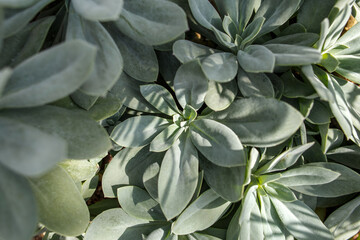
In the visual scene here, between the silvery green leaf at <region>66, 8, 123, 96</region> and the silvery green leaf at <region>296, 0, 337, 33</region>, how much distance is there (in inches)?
23.0

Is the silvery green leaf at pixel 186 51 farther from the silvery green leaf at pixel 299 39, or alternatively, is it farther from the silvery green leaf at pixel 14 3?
the silvery green leaf at pixel 14 3

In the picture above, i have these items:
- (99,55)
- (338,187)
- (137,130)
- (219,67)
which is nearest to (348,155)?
(338,187)

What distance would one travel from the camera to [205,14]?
3.39 ft

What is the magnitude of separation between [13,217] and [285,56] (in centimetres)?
72

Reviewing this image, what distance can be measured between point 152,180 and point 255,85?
0.42 metres

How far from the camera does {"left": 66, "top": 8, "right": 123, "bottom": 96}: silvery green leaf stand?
0.78m

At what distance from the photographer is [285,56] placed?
869mm

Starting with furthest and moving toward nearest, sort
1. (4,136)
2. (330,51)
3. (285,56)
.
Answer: (330,51) < (285,56) < (4,136)

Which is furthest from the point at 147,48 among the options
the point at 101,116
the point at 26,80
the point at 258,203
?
the point at 258,203

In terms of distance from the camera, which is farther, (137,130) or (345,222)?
(345,222)

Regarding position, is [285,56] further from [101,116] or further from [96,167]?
[96,167]

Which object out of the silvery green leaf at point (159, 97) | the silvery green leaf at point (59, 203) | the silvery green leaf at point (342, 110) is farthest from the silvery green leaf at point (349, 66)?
the silvery green leaf at point (59, 203)

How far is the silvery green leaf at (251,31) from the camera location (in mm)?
977

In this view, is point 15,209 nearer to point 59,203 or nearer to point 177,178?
point 59,203
